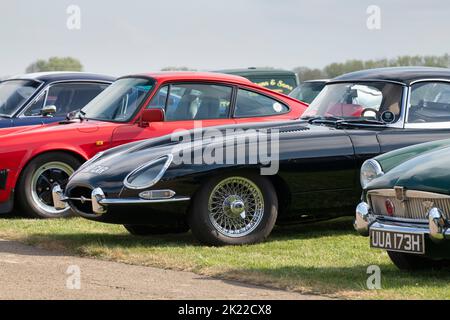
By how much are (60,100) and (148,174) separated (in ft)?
16.0

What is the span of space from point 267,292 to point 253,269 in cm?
83

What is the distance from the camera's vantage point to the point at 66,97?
43.2 feet

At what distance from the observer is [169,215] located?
28.2ft

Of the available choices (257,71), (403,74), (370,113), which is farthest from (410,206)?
(257,71)

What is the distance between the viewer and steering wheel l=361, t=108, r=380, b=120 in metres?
9.40

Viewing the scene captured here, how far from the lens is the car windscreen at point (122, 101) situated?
11.2 m

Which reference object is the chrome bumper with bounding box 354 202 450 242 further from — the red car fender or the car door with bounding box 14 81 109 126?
the car door with bounding box 14 81 109 126

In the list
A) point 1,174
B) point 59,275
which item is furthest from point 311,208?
point 1,174

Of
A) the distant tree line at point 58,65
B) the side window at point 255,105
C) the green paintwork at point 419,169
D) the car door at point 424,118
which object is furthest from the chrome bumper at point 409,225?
the distant tree line at point 58,65

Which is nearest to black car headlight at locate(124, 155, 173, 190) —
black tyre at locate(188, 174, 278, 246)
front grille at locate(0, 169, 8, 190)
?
black tyre at locate(188, 174, 278, 246)

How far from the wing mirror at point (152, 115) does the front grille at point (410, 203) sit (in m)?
4.08

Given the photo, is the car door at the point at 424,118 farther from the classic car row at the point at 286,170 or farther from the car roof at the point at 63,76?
the car roof at the point at 63,76

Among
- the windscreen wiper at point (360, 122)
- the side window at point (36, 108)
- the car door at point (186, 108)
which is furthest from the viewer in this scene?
the side window at point (36, 108)

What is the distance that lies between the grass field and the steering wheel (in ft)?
3.60
